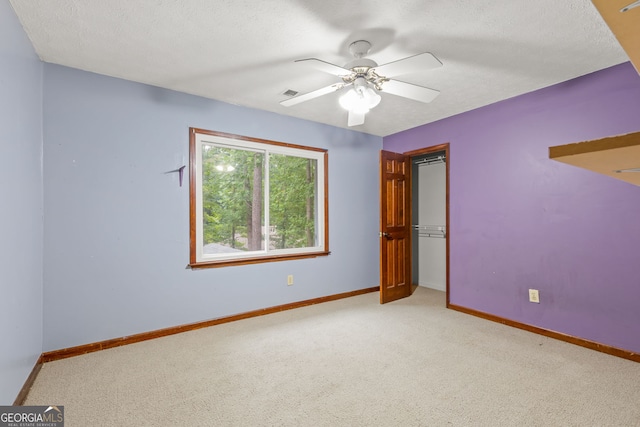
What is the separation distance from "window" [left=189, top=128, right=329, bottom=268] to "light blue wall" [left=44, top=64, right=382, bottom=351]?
0.38ft

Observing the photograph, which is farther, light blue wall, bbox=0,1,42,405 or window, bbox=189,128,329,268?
window, bbox=189,128,329,268

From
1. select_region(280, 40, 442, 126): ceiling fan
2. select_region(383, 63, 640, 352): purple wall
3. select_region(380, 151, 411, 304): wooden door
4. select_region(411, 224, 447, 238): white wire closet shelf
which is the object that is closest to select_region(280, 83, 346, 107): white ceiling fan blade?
select_region(280, 40, 442, 126): ceiling fan

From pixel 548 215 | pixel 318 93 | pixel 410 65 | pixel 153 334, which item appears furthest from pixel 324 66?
pixel 153 334

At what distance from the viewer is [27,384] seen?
205cm

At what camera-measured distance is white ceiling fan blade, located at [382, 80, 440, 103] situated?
7.57ft

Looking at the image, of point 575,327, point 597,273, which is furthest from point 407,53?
point 575,327

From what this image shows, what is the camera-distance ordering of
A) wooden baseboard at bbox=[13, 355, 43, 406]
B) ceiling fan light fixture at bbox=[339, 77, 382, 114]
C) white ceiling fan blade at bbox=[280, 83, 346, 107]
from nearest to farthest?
wooden baseboard at bbox=[13, 355, 43, 406]
ceiling fan light fixture at bbox=[339, 77, 382, 114]
white ceiling fan blade at bbox=[280, 83, 346, 107]

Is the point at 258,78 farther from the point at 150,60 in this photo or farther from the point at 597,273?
the point at 597,273

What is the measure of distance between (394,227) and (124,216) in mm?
3086

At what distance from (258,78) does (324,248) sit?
222cm

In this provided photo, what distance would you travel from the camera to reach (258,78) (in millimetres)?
2787

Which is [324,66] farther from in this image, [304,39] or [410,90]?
[410,90]

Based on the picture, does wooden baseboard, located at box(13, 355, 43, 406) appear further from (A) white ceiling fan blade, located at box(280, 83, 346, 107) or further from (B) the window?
(A) white ceiling fan blade, located at box(280, 83, 346, 107)

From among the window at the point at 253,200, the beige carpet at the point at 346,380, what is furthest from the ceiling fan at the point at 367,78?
the beige carpet at the point at 346,380
